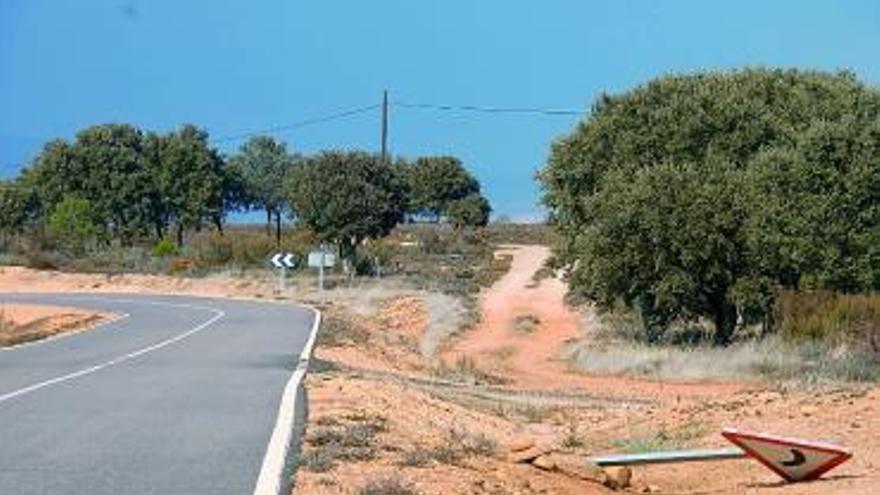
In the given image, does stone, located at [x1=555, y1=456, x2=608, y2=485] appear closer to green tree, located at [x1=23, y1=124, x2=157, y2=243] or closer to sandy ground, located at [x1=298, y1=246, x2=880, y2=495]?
sandy ground, located at [x1=298, y1=246, x2=880, y2=495]

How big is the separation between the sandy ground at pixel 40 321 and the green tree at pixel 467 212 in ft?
196

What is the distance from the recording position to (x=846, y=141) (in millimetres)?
33156

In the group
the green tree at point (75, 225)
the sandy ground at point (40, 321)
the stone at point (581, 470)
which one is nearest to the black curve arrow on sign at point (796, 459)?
the stone at point (581, 470)

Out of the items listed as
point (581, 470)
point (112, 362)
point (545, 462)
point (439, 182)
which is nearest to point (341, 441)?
point (545, 462)

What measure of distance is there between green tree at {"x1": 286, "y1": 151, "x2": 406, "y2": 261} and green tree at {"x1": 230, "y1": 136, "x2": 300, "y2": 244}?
33991 millimetres

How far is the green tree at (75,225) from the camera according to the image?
289ft

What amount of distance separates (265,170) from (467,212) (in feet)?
54.3

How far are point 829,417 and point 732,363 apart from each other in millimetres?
13130

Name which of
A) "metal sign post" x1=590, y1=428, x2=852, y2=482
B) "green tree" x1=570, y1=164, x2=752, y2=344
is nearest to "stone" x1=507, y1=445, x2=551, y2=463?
"metal sign post" x1=590, y1=428, x2=852, y2=482

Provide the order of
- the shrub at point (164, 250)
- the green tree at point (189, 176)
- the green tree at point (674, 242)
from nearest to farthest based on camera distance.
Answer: the green tree at point (674, 242), the shrub at point (164, 250), the green tree at point (189, 176)

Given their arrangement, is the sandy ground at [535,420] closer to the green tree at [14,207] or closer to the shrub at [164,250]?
the shrub at [164,250]

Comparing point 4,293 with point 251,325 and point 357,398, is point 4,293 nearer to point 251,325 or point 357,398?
point 251,325

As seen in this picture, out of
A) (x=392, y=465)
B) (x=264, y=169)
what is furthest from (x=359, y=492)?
(x=264, y=169)

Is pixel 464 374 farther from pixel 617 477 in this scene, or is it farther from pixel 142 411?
pixel 617 477
